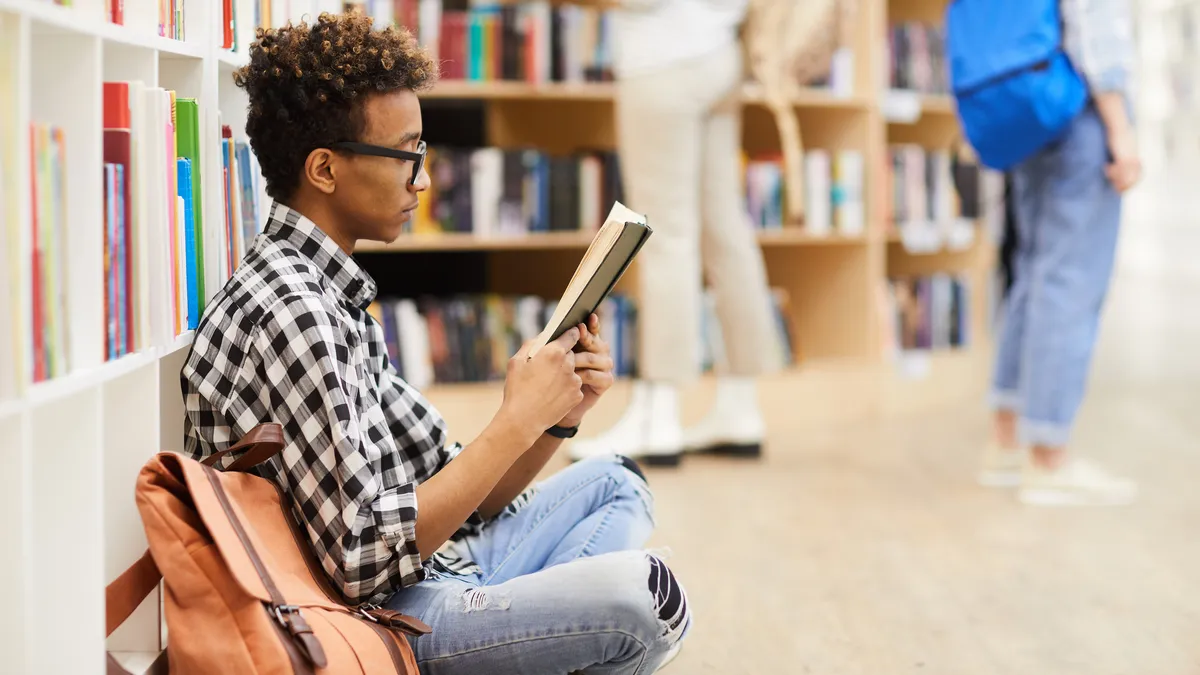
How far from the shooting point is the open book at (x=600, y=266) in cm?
120

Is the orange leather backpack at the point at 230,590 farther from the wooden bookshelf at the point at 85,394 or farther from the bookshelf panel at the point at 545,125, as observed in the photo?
the bookshelf panel at the point at 545,125

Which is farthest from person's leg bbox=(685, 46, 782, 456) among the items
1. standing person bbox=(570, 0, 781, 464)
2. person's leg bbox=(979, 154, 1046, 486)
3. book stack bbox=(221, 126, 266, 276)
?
book stack bbox=(221, 126, 266, 276)

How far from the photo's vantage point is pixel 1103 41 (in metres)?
2.33

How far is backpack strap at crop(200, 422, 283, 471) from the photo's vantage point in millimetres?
1085

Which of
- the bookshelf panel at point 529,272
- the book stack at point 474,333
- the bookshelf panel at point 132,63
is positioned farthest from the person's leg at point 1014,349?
the bookshelf panel at point 132,63

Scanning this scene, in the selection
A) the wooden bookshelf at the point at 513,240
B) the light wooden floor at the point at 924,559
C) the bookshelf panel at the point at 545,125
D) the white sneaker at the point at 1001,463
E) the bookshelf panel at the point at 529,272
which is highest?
the bookshelf panel at the point at 545,125

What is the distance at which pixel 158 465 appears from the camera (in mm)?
1035

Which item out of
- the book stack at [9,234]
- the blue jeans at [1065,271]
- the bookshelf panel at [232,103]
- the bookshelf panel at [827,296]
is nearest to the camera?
the book stack at [9,234]

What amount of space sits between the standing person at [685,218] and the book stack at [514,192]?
27.3 inches

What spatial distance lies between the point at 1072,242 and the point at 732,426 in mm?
849

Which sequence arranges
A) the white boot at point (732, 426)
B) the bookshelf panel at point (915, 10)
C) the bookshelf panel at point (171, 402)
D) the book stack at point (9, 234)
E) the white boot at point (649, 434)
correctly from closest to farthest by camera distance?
the book stack at point (9, 234)
the bookshelf panel at point (171, 402)
the white boot at point (649, 434)
the white boot at point (732, 426)
the bookshelf panel at point (915, 10)

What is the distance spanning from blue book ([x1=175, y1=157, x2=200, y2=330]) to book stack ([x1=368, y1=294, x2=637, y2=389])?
2185mm

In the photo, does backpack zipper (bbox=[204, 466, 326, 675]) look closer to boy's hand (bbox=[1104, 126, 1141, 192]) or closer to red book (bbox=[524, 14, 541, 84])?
boy's hand (bbox=[1104, 126, 1141, 192])

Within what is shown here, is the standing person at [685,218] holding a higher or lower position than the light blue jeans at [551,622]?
higher
